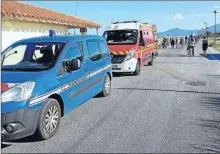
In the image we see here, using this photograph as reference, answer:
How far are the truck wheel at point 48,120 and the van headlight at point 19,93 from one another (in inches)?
16.6

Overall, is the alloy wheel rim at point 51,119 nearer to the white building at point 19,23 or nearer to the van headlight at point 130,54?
the van headlight at point 130,54

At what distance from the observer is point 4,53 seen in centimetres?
681

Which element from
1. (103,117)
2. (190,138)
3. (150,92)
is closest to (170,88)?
(150,92)

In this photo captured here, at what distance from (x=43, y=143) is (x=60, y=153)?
21.9 inches

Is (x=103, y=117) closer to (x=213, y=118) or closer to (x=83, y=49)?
(x=83, y=49)

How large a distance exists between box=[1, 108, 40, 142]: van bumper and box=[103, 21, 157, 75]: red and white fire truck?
27.5ft

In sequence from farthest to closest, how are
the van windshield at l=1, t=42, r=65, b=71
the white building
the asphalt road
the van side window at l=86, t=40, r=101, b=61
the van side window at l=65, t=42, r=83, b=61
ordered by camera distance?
the white building, the van side window at l=86, t=40, r=101, b=61, the van side window at l=65, t=42, r=83, b=61, the van windshield at l=1, t=42, r=65, b=71, the asphalt road

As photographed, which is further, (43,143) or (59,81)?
(59,81)

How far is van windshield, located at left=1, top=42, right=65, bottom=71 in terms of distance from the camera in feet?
19.8

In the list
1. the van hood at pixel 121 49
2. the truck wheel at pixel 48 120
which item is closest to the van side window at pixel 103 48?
the truck wheel at pixel 48 120

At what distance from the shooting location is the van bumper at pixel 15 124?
16.0 ft

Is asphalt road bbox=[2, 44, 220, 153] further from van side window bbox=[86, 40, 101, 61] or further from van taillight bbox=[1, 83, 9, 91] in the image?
van side window bbox=[86, 40, 101, 61]

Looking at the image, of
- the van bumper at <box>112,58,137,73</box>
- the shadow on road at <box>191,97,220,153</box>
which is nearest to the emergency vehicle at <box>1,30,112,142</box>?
the shadow on road at <box>191,97,220,153</box>

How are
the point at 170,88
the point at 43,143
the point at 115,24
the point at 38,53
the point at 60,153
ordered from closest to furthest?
the point at 60,153 → the point at 43,143 → the point at 38,53 → the point at 170,88 → the point at 115,24
